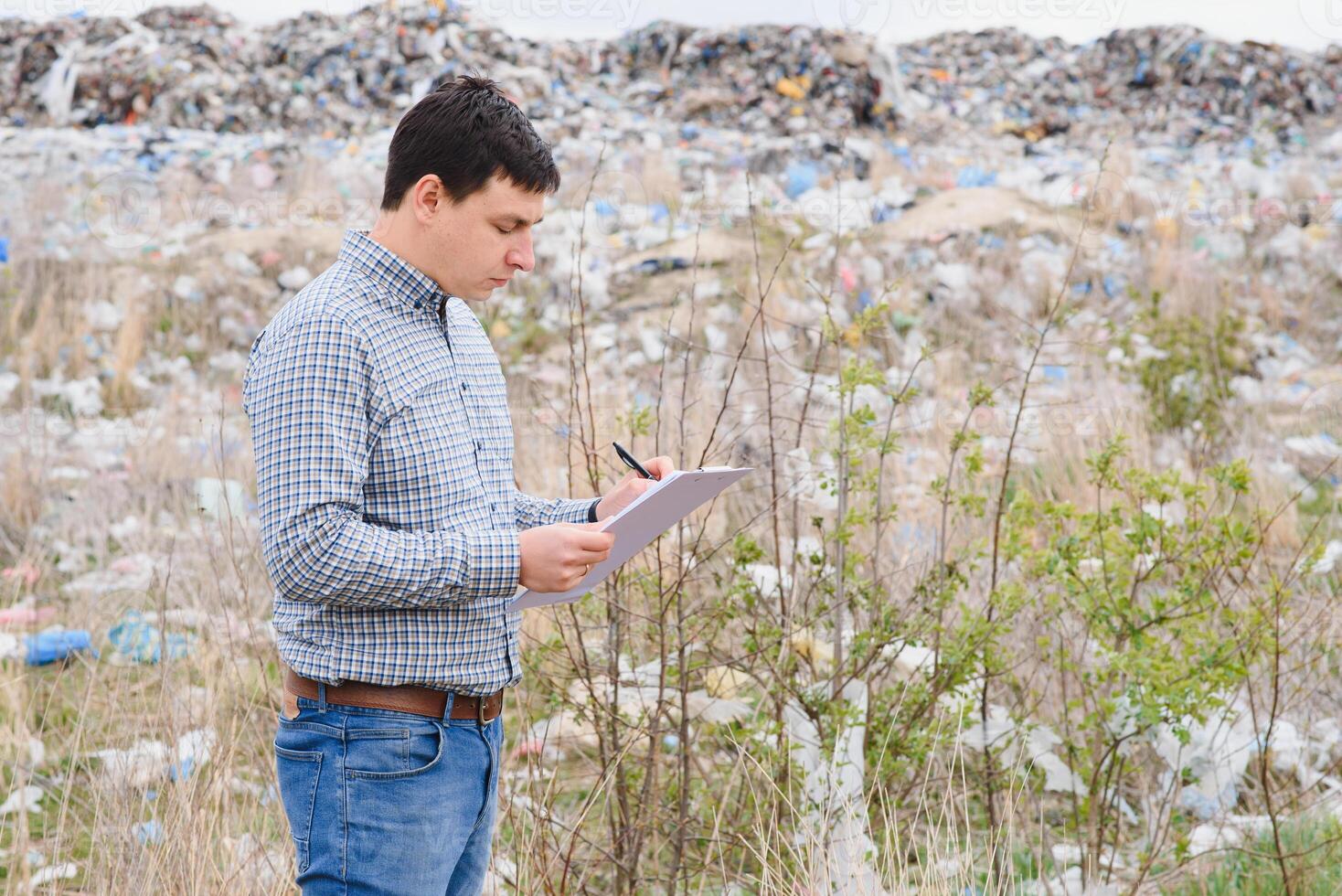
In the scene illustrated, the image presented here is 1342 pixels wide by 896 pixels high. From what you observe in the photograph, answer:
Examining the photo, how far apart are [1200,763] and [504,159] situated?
83.5 inches

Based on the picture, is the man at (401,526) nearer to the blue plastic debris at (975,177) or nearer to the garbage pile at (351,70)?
the blue plastic debris at (975,177)

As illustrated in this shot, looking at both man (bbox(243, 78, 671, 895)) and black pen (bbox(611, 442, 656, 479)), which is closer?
man (bbox(243, 78, 671, 895))

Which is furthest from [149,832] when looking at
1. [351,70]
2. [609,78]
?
[609,78]

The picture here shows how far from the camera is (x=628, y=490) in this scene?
1.72 metres

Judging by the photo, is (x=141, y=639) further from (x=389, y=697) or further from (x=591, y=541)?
(x=591, y=541)

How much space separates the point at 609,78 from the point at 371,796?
11909 millimetres

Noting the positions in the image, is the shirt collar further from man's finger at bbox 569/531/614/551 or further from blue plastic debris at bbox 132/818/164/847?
blue plastic debris at bbox 132/818/164/847

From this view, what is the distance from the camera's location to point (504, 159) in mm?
1557

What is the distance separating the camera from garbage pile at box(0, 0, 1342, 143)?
11.5m

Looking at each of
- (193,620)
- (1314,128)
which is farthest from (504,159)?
(1314,128)

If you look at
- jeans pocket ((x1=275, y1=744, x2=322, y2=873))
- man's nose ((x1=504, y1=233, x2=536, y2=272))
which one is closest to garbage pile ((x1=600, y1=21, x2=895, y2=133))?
man's nose ((x1=504, y1=233, x2=536, y2=272))

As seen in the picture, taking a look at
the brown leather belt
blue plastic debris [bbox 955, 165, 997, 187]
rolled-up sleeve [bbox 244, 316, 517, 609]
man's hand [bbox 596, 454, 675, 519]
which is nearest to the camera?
rolled-up sleeve [bbox 244, 316, 517, 609]

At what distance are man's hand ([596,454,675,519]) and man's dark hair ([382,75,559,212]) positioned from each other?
413 mm

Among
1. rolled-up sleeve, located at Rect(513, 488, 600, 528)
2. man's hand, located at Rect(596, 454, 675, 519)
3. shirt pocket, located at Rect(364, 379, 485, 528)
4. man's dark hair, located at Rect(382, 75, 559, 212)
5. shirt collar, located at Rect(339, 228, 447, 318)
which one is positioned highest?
man's dark hair, located at Rect(382, 75, 559, 212)
